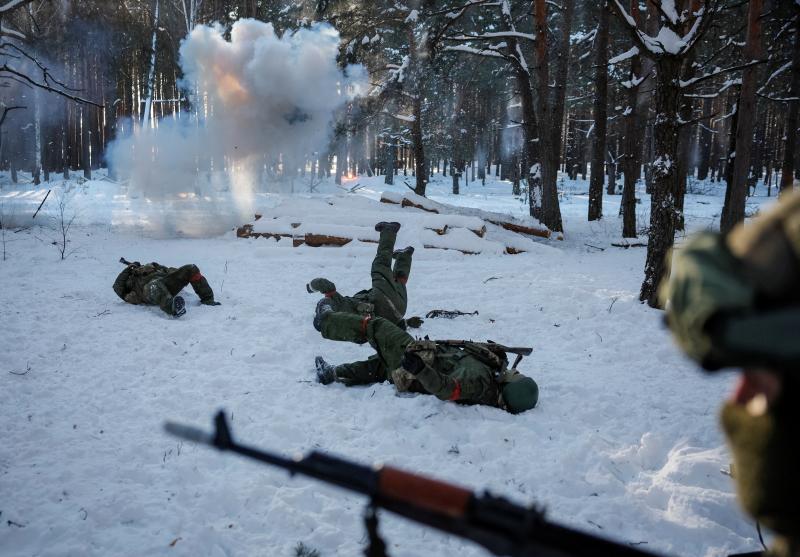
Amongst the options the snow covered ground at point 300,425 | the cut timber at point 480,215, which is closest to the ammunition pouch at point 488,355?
the snow covered ground at point 300,425

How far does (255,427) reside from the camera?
156 inches

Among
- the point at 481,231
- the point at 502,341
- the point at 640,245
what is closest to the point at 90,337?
the point at 502,341

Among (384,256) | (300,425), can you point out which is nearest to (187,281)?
(384,256)

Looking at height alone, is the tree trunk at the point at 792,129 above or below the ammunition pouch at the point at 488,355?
above

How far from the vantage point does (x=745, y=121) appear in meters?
9.27

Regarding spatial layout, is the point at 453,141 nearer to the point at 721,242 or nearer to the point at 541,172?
the point at 541,172

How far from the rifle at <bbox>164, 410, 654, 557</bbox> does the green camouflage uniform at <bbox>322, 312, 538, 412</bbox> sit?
2.37 metres

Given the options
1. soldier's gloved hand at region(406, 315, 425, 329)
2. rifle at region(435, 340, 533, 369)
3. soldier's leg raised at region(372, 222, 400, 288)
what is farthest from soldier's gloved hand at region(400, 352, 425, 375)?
soldier's gloved hand at region(406, 315, 425, 329)

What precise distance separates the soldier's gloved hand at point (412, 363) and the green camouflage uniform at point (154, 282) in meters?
4.23

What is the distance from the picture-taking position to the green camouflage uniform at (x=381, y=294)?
5.63 m

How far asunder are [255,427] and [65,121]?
119 ft

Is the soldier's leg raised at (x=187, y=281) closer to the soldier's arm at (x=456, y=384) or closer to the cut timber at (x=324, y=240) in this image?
the soldier's arm at (x=456, y=384)

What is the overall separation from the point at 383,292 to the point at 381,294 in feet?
0.12

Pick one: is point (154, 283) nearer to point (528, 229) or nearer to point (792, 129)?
point (528, 229)
